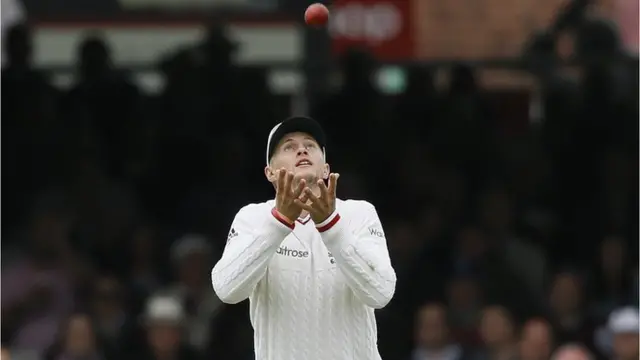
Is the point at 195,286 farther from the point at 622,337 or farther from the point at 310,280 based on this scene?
the point at 310,280

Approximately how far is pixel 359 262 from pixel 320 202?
31cm

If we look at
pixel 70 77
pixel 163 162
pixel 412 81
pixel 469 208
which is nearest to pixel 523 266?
pixel 469 208

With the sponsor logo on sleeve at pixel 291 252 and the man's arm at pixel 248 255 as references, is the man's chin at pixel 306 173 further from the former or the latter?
the sponsor logo on sleeve at pixel 291 252

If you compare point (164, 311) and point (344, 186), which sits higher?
point (344, 186)

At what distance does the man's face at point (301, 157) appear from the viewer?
23.2 feet

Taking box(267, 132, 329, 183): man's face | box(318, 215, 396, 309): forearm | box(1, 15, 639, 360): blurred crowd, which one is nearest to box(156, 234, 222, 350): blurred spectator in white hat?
box(1, 15, 639, 360): blurred crowd

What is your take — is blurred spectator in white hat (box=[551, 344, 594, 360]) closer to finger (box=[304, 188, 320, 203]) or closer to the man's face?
the man's face

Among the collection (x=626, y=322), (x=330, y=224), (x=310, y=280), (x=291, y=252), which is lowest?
(x=626, y=322)

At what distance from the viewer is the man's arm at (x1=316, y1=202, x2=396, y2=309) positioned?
7.02m

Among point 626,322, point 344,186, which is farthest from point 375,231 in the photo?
point 344,186

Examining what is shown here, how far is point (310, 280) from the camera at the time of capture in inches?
286

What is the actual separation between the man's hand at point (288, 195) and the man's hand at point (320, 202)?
0.03 meters

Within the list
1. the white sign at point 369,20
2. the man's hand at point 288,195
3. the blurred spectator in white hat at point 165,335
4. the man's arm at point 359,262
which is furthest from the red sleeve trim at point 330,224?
the white sign at point 369,20

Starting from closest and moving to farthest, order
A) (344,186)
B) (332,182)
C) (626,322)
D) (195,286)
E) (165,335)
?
1. (332,182)
2. (626,322)
3. (165,335)
4. (344,186)
5. (195,286)
